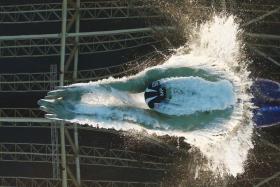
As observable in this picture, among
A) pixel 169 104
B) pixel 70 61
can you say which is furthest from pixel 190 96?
pixel 70 61

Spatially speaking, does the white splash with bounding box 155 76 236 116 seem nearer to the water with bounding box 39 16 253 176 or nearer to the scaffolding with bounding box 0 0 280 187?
the water with bounding box 39 16 253 176

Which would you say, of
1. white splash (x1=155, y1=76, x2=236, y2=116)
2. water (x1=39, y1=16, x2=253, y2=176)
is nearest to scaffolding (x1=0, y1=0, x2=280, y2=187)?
water (x1=39, y1=16, x2=253, y2=176)

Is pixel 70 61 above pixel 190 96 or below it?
below

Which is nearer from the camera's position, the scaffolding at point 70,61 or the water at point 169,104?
the water at point 169,104

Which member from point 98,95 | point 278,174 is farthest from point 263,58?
point 98,95

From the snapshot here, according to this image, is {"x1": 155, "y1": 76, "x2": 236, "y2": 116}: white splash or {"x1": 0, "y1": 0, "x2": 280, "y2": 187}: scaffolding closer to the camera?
{"x1": 155, "y1": 76, "x2": 236, "y2": 116}: white splash

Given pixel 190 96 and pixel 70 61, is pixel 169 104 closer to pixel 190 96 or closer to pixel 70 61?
pixel 190 96

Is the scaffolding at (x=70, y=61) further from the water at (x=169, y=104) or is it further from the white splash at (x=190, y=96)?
the white splash at (x=190, y=96)

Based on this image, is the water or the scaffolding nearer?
the water

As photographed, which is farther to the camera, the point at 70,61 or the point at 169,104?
the point at 70,61

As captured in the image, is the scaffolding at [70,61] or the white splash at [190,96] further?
the scaffolding at [70,61]

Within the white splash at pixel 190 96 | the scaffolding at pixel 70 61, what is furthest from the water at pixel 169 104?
the scaffolding at pixel 70 61
